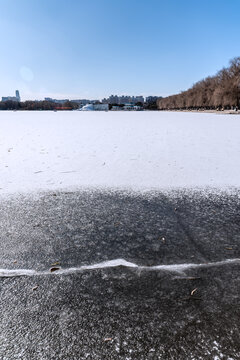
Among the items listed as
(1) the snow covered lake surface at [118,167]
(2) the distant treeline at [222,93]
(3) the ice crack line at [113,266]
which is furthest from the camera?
(2) the distant treeline at [222,93]

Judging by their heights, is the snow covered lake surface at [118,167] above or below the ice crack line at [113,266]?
below

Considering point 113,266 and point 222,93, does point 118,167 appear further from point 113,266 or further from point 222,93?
point 222,93

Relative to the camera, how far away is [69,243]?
289 centimetres

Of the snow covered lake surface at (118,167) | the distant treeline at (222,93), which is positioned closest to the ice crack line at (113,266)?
the snow covered lake surface at (118,167)

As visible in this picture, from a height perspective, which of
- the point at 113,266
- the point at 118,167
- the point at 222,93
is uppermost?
the point at 222,93

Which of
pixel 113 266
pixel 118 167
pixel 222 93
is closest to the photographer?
pixel 113 266

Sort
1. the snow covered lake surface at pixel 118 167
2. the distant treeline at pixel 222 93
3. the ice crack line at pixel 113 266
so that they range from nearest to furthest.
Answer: the ice crack line at pixel 113 266 → the snow covered lake surface at pixel 118 167 → the distant treeline at pixel 222 93

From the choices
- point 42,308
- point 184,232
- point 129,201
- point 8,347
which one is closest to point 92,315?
point 42,308

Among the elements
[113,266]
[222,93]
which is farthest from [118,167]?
[222,93]

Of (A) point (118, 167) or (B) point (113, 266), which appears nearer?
(B) point (113, 266)

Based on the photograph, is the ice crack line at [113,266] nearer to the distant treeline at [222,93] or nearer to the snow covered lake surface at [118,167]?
the snow covered lake surface at [118,167]

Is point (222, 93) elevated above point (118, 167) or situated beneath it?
elevated above

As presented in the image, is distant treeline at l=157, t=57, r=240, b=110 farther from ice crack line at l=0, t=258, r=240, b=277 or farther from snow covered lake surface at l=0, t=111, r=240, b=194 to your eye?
ice crack line at l=0, t=258, r=240, b=277

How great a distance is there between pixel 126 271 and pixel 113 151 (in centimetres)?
651
